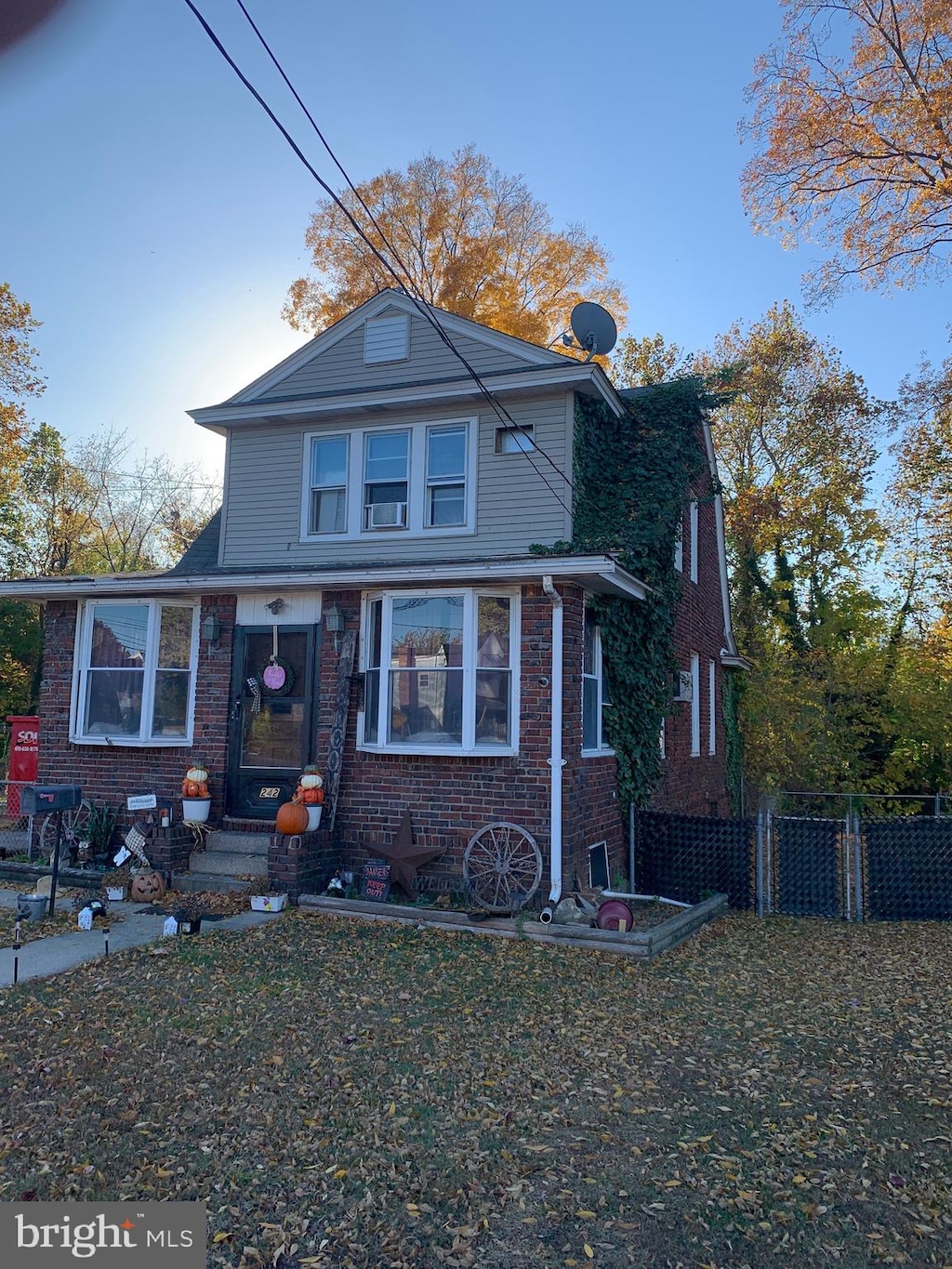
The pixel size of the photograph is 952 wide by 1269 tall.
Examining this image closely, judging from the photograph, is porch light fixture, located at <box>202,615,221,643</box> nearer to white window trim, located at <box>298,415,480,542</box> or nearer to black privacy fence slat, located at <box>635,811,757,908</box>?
white window trim, located at <box>298,415,480,542</box>

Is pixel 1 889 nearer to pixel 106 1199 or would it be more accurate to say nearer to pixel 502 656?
pixel 502 656

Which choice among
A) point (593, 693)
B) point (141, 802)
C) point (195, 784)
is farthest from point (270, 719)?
point (593, 693)

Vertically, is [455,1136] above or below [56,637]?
below

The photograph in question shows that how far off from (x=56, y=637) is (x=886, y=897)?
10192 mm

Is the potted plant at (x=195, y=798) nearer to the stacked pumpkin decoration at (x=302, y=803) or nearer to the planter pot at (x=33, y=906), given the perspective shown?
the stacked pumpkin decoration at (x=302, y=803)

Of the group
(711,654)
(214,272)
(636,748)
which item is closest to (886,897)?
(636,748)

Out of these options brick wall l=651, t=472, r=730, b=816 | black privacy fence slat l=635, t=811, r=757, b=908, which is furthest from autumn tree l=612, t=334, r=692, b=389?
black privacy fence slat l=635, t=811, r=757, b=908

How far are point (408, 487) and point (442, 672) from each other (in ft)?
9.39

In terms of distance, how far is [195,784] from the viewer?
9844 mm

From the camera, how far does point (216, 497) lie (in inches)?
1185

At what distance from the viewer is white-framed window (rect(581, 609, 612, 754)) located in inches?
384

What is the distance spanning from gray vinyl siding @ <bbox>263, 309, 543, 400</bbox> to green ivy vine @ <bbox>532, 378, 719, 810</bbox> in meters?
1.29

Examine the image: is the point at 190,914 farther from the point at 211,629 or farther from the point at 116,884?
the point at 211,629

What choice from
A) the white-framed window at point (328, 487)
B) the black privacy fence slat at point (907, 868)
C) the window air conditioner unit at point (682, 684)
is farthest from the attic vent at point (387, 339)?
the black privacy fence slat at point (907, 868)
